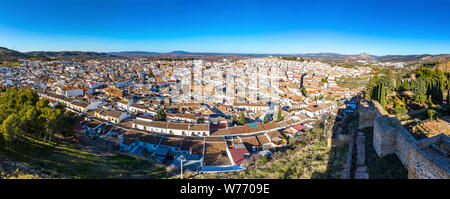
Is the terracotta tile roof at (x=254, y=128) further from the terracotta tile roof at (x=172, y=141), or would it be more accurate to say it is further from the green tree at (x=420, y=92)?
the green tree at (x=420, y=92)

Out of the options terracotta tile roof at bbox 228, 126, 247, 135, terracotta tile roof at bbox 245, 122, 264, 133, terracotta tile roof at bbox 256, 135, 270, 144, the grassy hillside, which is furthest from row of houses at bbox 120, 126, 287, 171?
the grassy hillside

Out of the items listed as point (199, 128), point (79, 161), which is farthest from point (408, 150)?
point (199, 128)

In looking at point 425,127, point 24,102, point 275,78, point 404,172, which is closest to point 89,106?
point 24,102

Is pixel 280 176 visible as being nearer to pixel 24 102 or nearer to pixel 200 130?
pixel 200 130

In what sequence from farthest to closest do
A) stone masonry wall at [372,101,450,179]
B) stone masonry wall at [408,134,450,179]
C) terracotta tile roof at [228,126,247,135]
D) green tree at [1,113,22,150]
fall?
terracotta tile roof at [228,126,247,135] < green tree at [1,113,22,150] < stone masonry wall at [372,101,450,179] < stone masonry wall at [408,134,450,179]

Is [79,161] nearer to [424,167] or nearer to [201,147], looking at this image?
[201,147]

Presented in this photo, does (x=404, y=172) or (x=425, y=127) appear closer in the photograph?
(x=404, y=172)

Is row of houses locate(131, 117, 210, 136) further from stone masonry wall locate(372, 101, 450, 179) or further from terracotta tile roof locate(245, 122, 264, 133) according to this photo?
stone masonry wall locate(372, 101, 450, 179)

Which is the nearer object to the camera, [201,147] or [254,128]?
[201,147]

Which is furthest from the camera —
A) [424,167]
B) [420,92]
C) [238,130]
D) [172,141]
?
[238,130]
